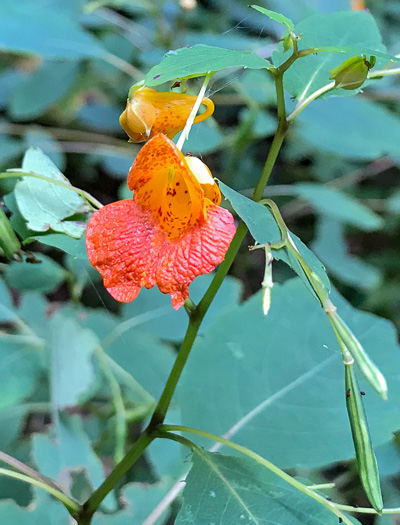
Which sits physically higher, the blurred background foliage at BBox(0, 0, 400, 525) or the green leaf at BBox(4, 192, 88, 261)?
the green leaf at BBox(4, 192, 88, 261)

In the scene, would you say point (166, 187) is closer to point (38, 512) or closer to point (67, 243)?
point (67, 243)

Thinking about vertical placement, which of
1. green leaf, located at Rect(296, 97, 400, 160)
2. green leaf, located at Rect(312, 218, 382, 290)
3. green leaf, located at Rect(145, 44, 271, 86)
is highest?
green leaf, located at Rect(145, 44, 271, 86)

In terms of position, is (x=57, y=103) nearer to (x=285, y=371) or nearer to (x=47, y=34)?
(x=47, y=34)

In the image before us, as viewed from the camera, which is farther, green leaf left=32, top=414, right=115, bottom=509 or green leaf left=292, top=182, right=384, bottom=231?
green leaf left=292, top=182, right=384, bottom=231

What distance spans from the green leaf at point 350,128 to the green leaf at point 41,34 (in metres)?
0.72

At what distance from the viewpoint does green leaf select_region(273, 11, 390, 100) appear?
68 cm

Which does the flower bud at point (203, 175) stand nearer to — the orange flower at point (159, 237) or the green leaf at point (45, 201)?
the orange flower at point (159, 237)

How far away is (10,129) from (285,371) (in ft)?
4.65

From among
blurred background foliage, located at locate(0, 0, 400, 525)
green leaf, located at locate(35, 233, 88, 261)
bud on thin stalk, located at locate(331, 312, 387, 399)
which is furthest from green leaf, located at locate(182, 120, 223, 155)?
bud on thin stalk, located at locate(331, 312, 387, 399)

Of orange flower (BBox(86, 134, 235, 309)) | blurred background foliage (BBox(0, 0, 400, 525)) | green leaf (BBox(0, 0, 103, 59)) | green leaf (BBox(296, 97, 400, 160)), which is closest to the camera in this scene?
orange flower (BBox(86, 134, 235, 309))

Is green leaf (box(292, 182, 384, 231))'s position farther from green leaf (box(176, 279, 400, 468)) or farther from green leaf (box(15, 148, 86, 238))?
green leaf (box(15, 148, 86, 238))

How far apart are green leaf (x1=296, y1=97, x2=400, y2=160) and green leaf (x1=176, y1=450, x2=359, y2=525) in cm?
124

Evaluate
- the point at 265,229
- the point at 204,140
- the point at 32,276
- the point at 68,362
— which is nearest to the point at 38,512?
the point at 68,362

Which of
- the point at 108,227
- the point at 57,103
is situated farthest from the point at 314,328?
the point at 57,103
